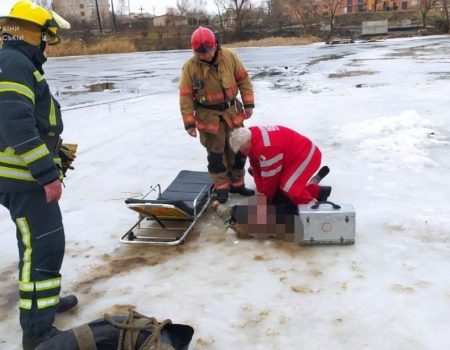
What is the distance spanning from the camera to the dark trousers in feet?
8.27

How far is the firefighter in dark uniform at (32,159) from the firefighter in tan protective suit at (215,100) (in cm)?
185

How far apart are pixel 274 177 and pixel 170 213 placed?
892 mm

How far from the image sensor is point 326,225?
11.6 feet

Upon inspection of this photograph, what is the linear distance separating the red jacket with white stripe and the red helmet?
91 cm

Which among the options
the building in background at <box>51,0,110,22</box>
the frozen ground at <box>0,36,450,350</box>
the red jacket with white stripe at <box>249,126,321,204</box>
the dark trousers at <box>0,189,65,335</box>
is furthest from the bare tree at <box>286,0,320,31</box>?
the building in background at <box>51,0,110,22</box>

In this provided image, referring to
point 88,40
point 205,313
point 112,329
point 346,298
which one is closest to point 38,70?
point 112,329

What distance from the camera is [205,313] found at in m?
2.87

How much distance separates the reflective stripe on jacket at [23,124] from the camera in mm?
2268

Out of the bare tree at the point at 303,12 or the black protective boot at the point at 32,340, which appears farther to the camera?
the bare tree at the point at 303,12

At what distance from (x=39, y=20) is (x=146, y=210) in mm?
1770

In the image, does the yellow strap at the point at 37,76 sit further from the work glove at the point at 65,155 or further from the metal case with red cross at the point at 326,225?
the metal case with red cross at the point at 326,225

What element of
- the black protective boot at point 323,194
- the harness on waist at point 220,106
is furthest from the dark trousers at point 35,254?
the black protective boot at point 323,194

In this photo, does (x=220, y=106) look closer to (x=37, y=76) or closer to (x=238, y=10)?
(x=37, y=76)

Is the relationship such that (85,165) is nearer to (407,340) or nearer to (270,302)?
(270,302)
